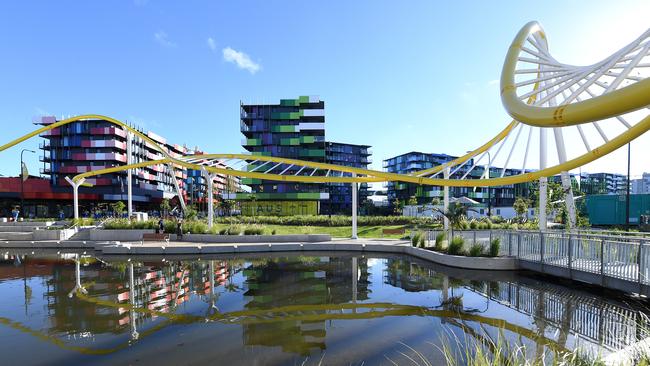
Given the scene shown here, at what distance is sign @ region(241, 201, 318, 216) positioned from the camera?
6053cm

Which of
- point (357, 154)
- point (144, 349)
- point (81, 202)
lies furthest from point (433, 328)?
point (357, 154)

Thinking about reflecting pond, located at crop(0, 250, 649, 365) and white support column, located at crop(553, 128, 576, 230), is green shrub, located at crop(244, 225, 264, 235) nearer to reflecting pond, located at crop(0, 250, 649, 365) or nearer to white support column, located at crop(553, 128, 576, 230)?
reflecting pond, located at crop(0, 250, 649, 365)

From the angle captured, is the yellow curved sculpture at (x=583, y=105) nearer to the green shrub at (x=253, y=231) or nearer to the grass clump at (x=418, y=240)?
the grass clump at (x=418, y=240)

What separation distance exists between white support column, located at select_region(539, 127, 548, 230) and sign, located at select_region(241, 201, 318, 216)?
46996mm

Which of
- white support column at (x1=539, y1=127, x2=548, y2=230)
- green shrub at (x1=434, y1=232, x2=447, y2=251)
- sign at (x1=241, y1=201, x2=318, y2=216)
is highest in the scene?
white support column at (x1=539, y1=127, x2=548, y2=230)

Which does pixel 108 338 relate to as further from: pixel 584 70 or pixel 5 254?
pixel 5 254

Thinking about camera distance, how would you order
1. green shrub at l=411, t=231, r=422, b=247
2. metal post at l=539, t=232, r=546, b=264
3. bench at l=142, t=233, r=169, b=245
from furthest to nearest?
bench at l=142, t=233, r=169, b=245 → green shrub at l=411, t=231, r=422, b=247 → metal post at l=539, t=232, r=546, b=264

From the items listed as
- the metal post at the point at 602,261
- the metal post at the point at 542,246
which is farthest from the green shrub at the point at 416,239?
the metal post at the point at 602,261

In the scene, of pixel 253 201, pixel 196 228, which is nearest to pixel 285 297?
pixel 196 228

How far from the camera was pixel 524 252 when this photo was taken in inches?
523

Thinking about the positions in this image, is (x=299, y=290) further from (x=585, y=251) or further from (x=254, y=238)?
(x=254, y=238)

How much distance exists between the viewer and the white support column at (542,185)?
15.8 metres

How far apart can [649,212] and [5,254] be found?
49848 mm

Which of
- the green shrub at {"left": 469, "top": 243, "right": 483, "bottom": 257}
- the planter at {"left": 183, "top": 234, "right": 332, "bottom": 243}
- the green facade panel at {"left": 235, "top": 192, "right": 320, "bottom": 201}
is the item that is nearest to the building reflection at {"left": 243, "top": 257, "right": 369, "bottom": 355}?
the green shrub at {"left": 469, "top": 243, "right": 483, "bottom": 257}
